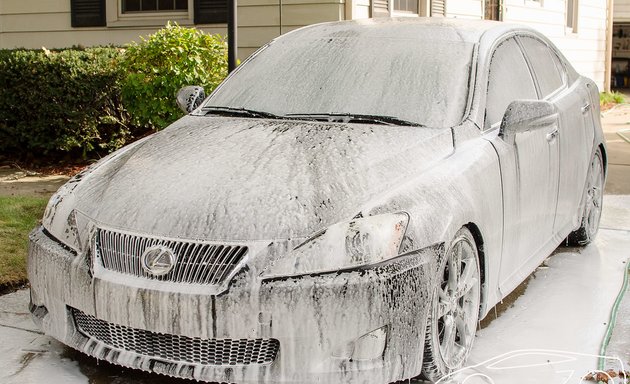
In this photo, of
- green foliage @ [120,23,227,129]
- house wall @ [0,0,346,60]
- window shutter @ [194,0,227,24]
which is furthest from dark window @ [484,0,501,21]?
green foliage @ [120,23,227,129]

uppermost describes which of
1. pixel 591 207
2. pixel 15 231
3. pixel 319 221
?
pixel 319 221

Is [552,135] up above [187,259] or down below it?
above

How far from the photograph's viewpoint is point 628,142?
11938 millimetres

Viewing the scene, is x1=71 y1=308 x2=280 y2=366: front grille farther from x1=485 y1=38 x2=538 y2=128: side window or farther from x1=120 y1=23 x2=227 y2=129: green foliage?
x1=120 y1=23 x2=227 y2=129: green foliage

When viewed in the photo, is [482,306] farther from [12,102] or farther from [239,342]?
[12,102]

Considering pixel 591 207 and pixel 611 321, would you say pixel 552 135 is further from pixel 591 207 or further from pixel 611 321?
pixel 591 207

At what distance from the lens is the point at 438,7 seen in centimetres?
1162

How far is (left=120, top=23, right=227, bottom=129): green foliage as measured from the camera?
8359 mm

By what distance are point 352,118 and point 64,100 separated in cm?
545

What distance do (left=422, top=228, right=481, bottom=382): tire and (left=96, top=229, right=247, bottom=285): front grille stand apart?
0.84 metres

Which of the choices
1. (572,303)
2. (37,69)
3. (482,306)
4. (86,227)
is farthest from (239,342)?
(37,69)

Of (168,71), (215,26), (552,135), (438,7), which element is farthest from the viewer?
(438,7)

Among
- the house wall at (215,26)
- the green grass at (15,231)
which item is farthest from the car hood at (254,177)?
the house wall at (215,26)

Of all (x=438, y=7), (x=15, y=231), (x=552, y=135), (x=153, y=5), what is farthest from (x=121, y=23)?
(x=552, y=135)
